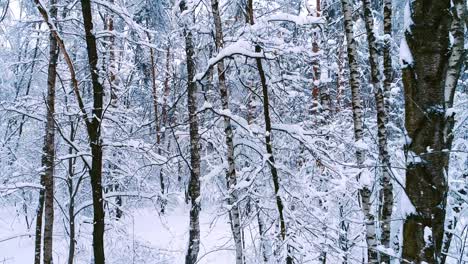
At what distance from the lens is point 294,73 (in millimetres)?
6105

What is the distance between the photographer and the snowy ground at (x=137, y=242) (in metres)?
9.65

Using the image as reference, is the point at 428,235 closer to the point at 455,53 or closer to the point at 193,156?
the point at 455,53

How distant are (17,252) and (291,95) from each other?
1155 centimetres

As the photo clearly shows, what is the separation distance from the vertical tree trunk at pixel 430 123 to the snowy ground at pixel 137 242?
724 centimetres

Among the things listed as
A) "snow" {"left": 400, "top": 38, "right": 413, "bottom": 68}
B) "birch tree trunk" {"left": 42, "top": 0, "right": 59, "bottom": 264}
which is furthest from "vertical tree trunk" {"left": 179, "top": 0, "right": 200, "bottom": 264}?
"snow" {"left": 400, "top": 38, "right": 413, "bottom": 68}

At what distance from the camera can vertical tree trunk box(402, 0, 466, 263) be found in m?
1.73

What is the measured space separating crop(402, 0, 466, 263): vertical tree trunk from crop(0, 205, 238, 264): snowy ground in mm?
7239

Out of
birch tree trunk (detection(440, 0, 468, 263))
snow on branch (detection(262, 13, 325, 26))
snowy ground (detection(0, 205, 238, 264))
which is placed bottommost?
snowy ground (detection(0, 205, 238, 264))

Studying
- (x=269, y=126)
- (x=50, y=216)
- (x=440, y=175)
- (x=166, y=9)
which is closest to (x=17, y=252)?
(x=50, y=216)

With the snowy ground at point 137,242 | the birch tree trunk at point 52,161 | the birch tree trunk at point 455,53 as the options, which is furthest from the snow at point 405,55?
the snowy ground at point 137,242

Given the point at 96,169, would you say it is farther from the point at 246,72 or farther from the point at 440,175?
the point at 246,72

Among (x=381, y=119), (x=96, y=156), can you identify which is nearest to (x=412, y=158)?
(x=381, y=119)

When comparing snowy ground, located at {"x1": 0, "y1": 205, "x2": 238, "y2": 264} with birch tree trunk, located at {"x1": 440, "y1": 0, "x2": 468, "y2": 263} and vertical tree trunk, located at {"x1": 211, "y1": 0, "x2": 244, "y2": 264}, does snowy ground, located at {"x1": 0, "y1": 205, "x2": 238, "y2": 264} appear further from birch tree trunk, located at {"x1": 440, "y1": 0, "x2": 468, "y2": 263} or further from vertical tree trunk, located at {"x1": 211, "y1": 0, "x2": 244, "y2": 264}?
Answer: birch tree trunk, located at {"x1": 440, "y1": 0, "x2": 468, "y2": 263}

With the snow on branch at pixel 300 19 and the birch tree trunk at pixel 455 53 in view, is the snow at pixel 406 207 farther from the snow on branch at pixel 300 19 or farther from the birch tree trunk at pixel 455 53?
the snow on branch at pixel 300 19
